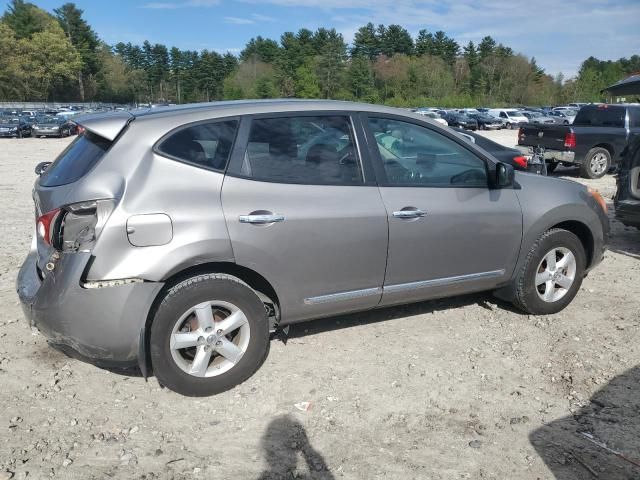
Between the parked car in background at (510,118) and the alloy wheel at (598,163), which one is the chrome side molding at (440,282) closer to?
the alloy wheel at (598,163)

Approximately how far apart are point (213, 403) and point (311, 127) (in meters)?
1.92

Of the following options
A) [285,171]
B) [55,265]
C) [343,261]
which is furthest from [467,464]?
[55,265]

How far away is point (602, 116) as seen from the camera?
1441cm

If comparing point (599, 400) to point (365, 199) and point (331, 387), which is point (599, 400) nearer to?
point (331, 387)

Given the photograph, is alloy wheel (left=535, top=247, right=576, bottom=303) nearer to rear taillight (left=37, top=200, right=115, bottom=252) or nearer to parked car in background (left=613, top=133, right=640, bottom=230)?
parked car in background (left=613, top=133, right=640, bottom=230)

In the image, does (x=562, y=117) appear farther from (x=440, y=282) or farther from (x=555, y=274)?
(x=440, y=282)

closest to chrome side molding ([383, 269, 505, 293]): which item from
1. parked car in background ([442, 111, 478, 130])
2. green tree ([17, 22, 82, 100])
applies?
parked car in background ([442, 111, 478, 130])

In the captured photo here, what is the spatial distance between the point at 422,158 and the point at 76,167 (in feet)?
7.92

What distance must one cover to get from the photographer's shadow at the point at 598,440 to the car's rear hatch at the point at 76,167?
289cm

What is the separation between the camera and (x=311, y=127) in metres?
3.88

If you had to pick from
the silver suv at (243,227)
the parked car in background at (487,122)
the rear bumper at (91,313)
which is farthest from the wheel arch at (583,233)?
the parked car in background at (487,122)

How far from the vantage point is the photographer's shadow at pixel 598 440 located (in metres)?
2.90

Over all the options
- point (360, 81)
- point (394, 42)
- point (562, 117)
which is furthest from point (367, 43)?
point (562, 117)

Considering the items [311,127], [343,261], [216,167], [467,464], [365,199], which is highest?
[311,127]
